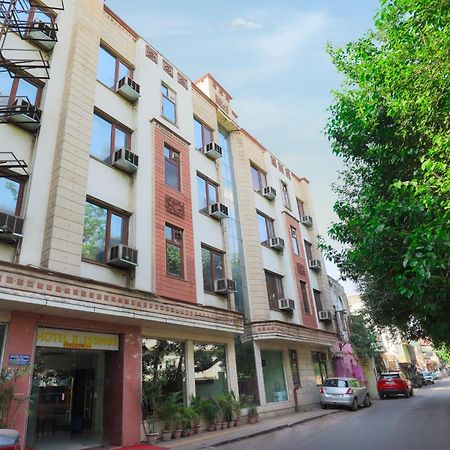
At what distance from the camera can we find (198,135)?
18.0m

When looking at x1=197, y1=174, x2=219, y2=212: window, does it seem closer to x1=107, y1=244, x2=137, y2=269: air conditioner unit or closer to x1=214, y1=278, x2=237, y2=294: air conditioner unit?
x1=214, y1=278, x2=237, y2=294: air conditioner unit

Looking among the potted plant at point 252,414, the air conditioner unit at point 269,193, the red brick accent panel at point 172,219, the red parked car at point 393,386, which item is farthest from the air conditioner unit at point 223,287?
the red parked car at point 393,386

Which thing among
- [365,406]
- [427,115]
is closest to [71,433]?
[427,115]

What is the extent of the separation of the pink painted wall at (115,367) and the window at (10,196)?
2517 mm

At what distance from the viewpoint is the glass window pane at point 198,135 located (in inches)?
694

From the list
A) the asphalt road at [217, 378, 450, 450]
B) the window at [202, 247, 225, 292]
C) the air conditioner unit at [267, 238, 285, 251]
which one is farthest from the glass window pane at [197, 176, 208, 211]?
the asphalt road at [217, 378, 450, 450]

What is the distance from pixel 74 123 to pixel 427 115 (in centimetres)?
931

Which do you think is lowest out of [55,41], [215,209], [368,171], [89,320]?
[89,320]

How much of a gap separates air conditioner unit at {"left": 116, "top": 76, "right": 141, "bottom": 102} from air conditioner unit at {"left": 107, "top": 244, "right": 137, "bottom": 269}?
6.09 metres

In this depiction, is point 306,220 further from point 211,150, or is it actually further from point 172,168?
point 172,168

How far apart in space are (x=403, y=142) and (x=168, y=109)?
10.9 m

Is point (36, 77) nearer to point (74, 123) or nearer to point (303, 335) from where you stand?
point (74, 123)

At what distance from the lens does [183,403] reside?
1258cm

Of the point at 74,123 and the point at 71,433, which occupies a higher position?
the point at 74,123
